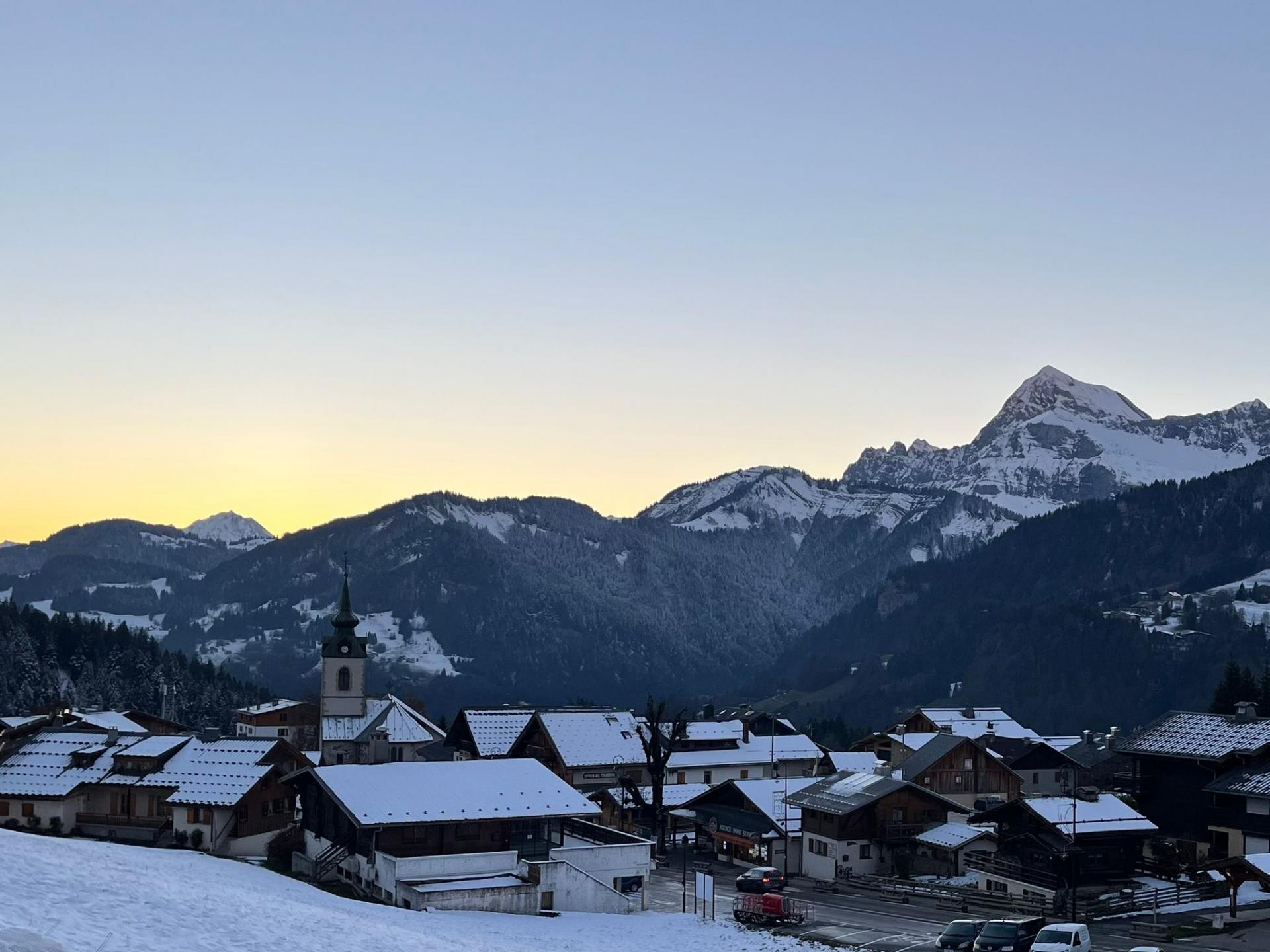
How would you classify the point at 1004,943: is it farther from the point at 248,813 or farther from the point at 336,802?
the point at 248,813

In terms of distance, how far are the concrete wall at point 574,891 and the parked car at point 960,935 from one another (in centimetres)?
1646

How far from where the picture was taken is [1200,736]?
6931 centimetres

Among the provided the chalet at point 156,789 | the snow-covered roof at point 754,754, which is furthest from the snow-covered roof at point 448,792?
the snow-covered roof at point 754,754

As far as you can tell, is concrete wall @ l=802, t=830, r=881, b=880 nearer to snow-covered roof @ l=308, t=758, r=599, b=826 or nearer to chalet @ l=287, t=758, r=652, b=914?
chalet @ l=287, t=758, r=652, b=914

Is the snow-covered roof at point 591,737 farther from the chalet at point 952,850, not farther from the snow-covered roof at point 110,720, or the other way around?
the chalet at point 952,850

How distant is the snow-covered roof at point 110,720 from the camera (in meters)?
95.9

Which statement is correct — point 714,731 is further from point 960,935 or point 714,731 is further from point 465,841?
point 960,935

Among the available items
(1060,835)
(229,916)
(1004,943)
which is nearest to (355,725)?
(1060,835)

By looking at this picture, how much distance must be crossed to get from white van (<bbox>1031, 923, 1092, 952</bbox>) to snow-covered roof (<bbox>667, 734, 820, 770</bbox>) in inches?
2235

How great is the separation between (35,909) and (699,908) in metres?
39.2

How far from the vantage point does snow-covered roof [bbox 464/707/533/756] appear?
334ft

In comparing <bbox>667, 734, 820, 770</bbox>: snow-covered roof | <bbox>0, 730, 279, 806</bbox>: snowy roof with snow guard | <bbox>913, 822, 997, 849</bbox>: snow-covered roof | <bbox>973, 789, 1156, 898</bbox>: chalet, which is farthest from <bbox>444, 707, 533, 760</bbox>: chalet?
<bbox>973, 789, 1156, 898</bbox>: chalet

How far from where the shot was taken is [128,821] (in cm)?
7150

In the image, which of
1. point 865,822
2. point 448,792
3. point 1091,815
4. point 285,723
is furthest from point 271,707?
point 1091,815
